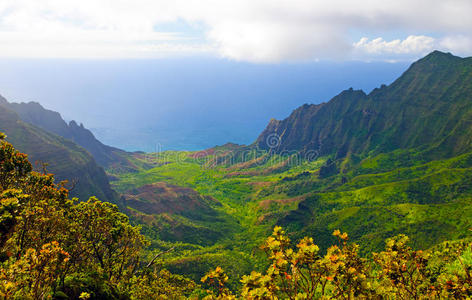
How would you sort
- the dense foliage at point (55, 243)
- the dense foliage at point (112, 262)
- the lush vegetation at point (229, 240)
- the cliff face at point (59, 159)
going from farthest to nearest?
1. the cliff face at point (59, 159)
2. the dense foliage at point (55, 243)
3. the lush vegetation at point (229, 240)
4. the dense foliage at point (112, 262)

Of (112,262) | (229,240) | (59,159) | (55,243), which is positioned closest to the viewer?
(55,243)

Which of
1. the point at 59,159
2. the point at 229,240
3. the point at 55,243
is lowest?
the point at 229,240

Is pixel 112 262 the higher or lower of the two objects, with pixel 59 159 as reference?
lower

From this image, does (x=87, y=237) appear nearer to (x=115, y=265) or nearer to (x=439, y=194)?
(x=115, y=265)

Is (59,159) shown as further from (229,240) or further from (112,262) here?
(112,262)

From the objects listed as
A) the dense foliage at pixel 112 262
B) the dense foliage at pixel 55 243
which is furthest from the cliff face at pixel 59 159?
the dense foliage at pixel 112 262

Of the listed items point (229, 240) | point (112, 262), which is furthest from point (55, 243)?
point (229, 240)

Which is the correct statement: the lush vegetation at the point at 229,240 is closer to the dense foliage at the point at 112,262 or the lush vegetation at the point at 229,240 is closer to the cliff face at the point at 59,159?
the dense foliage at the point at 112,262

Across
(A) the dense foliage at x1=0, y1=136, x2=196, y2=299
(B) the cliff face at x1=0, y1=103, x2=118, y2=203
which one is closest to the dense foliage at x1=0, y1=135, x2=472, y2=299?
(A) the dense foliage at x1=0, y1=136, x2=196, y2=299
